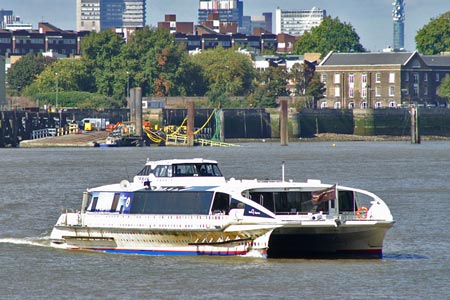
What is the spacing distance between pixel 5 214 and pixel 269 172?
31.2 m

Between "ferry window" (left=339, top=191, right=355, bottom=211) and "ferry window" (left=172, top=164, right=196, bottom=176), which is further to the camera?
"ferry window" (left=172, top=164, right=196, bottom=176)

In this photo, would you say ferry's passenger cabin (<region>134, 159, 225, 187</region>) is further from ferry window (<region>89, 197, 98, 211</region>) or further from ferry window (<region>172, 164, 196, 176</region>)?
ferry window (<region>89, 197, 98, 211</region>)

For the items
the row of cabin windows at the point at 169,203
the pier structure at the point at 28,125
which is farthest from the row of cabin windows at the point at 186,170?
the pier structure at the point at 28,125

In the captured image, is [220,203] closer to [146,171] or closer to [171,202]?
[171,202]

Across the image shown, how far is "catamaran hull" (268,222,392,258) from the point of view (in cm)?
4714

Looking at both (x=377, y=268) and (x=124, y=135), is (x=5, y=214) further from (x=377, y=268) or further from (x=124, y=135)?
(x=124, y=135)

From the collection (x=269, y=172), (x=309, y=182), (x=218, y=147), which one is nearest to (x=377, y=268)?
(x=309, y=182)

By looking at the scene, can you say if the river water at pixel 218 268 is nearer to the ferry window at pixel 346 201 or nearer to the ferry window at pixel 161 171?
the ferry window at pixel 346 201

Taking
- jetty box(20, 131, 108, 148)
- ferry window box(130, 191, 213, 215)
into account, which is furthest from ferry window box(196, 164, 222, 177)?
jetty box(20, 131, 108, 148)

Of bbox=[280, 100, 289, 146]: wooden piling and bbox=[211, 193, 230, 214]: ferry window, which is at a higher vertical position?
Answer: bbox=[280, 100, 289, 146]: wooden piling

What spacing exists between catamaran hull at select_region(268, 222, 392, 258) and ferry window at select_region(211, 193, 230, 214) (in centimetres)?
199

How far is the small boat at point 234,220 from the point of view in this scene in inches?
1864

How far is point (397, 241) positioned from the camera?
54812 millimetres

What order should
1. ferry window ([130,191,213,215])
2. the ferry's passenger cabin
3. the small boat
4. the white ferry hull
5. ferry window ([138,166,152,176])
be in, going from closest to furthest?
1. the small boat
2. the white ferry hull
3. ferry window ([130,191,213,215])
4. the ferry's passenger cabin
5. ferry window ([138,166,152,176])
